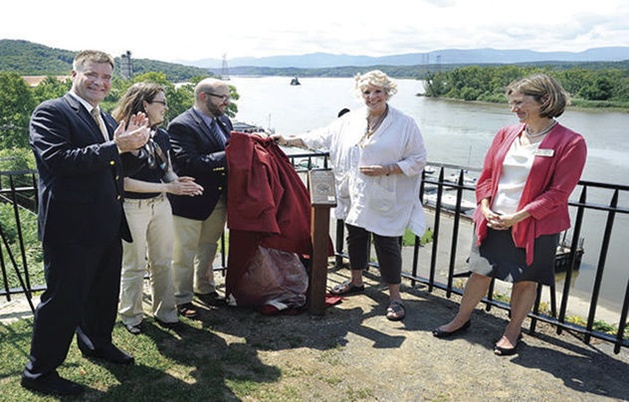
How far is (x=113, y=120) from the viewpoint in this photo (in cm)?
268

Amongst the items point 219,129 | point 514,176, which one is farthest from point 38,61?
point 514,176

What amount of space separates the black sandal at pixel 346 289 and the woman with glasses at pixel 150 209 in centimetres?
126

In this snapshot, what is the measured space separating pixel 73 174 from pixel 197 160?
1.05 meters

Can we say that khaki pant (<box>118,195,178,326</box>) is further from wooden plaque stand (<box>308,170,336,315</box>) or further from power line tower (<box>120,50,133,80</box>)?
power line tower (<box>120,50,133,80</box>)

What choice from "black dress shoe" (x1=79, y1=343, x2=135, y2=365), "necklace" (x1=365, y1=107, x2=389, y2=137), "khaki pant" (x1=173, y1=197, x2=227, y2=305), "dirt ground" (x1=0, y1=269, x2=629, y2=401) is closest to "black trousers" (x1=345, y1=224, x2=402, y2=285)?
"dirt ground" (x1=0, y1=269, x2=629, y2=401)

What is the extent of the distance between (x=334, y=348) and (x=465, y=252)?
23920 mm

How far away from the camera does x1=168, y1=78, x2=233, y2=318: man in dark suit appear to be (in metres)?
3.22

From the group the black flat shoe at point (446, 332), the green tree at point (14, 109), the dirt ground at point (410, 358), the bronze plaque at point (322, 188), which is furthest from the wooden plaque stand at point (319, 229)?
the green tree at point (14, 109)

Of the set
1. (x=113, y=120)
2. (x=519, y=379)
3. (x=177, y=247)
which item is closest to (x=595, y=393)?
(x=519, y=379)

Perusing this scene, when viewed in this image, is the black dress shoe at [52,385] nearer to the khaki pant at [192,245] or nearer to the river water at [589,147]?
the khaki pant at [192,245]

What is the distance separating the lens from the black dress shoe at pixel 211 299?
3.62 m

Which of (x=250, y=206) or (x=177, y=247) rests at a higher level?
(x=250, y=206)

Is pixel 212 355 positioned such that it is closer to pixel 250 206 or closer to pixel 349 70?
pixel 250 206

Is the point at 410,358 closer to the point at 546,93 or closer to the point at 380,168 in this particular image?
the point at 380,168
